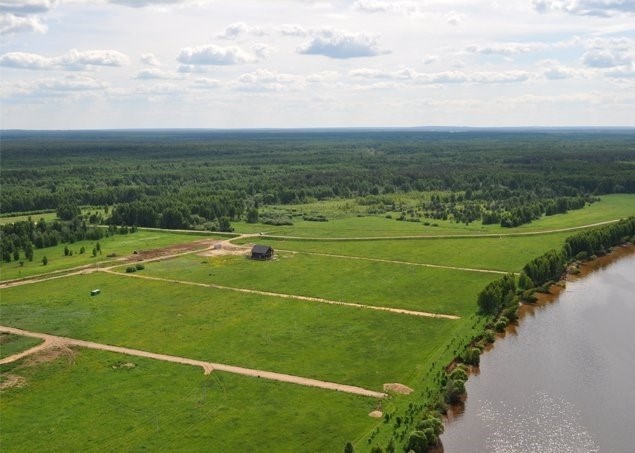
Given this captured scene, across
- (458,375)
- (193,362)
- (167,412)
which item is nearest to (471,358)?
(458,375)

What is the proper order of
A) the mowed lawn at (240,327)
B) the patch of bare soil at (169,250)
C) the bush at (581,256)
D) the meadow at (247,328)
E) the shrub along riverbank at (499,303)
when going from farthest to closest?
the patch of bare soil at (169,250), the bush at (581,256), the mowed lawn at (240,327), the meadow at (247,328), the shrub along riverbank at (499,303)

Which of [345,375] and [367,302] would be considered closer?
[345,375]

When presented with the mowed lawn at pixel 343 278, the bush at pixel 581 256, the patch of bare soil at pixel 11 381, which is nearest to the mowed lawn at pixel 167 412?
the patch of bare soil at pixel 11 381

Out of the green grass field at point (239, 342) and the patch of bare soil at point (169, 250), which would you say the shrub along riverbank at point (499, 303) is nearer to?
the green grass field at point (239, 342)

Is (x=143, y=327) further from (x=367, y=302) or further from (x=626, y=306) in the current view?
(x=626, y=306)

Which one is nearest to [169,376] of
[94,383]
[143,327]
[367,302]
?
[94,383]

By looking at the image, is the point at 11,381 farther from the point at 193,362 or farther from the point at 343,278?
the point at 343,278

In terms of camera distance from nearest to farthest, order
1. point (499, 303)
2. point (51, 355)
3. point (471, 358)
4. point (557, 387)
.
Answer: point (557, 387) → point (471, 358) → point (51, 355) → point (499, 303)
